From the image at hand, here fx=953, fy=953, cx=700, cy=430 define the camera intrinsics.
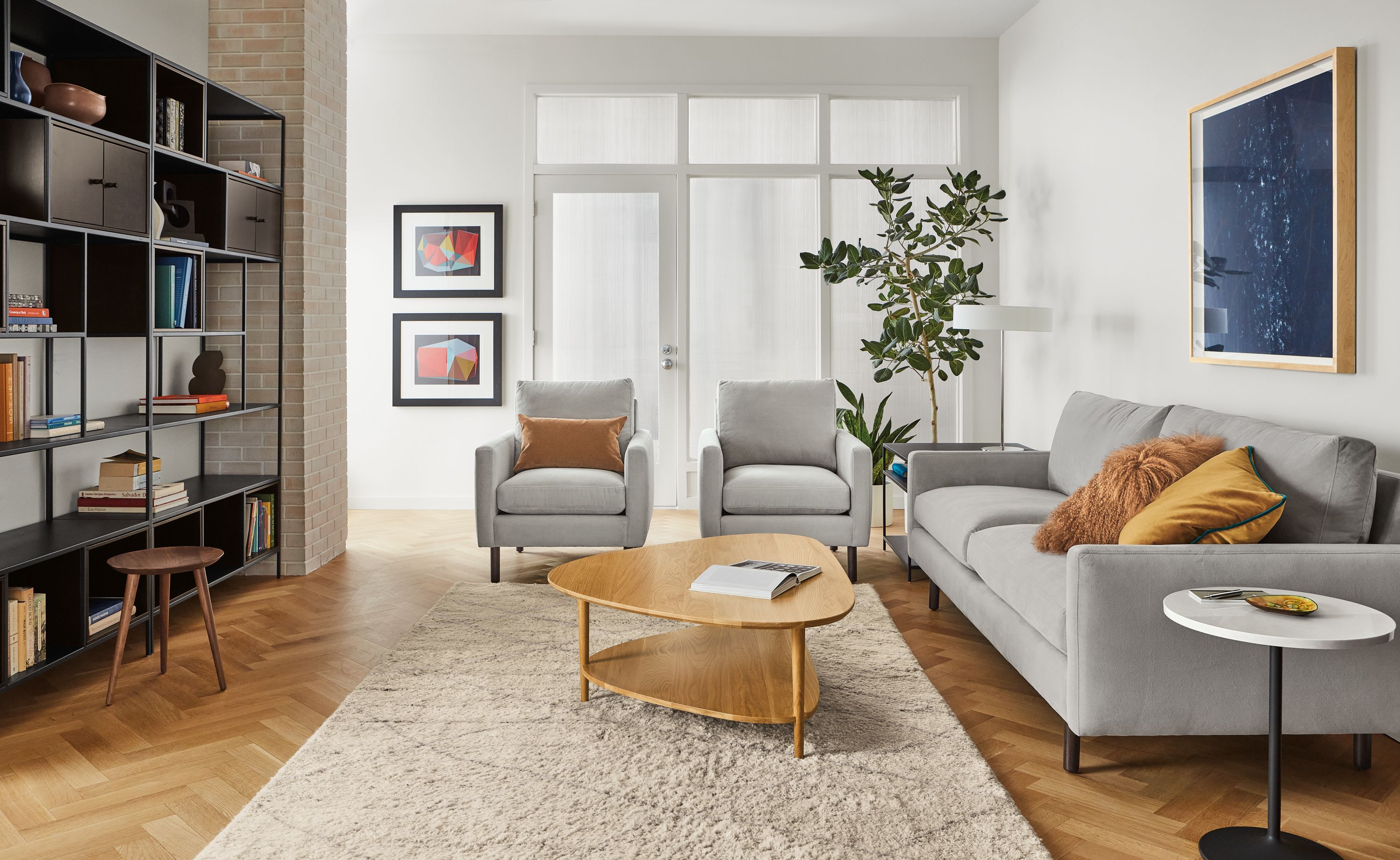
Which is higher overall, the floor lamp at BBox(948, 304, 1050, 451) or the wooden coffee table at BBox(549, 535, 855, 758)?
the floor lamp at BBox(948, 304, 1050, 451)

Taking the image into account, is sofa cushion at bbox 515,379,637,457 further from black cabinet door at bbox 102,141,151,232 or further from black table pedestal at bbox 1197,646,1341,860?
black table pedestal at bbox 1197,646,1341,860

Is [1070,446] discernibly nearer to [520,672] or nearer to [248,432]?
[520,672]

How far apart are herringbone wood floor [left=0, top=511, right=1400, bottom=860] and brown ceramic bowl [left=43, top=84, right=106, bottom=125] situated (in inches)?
70.2

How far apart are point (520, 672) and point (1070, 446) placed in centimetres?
228

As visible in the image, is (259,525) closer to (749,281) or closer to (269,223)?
(269,223)

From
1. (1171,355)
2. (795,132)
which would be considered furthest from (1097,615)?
(795,132)

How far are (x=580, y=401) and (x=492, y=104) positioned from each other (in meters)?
2.25

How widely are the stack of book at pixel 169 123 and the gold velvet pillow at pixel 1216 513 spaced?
355cm

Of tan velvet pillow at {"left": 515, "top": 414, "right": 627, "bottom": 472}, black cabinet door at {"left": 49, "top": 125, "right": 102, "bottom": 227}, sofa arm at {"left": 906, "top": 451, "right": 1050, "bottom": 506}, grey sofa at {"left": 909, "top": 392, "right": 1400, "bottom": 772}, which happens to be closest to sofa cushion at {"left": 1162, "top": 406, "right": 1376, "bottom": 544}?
grey sofa at {"left": 909, "top": 392, "right": 1400, "bottom": 772}

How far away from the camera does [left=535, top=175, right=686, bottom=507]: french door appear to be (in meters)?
5.92

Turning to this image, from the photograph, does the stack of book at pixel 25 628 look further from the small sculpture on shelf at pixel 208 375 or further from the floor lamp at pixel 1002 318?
the floor lamp at pixel 1002 318

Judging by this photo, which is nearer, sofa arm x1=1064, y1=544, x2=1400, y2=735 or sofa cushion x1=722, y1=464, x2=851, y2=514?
sofa arm x1=1064, y1=544, x2=1400, y2=735

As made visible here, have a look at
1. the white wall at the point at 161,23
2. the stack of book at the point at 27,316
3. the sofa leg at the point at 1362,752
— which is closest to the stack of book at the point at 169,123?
the white wall at the point at 161,23

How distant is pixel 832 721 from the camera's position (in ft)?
8.64
